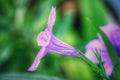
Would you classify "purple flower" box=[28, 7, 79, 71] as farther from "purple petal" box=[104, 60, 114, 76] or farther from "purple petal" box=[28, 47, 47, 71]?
"purple petal" box=[104, 60, 114, 76]

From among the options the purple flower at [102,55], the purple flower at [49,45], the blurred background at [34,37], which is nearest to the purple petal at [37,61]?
the purple flower at [49,45]

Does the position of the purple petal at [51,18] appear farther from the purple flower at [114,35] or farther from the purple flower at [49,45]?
the purple flower at [114,35]

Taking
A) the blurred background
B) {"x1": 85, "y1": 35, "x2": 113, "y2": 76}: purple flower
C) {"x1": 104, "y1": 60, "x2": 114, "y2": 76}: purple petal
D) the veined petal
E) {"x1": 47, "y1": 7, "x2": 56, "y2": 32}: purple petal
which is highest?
{"x1": 47, "y1": 7, "x2": 56, "y2": 32}: purple petal

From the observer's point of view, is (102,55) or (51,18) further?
(102,55)

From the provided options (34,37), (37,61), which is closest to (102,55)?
(37,61)

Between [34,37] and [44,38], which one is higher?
[44,38]

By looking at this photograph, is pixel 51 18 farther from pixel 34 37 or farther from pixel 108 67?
pixel 34 37

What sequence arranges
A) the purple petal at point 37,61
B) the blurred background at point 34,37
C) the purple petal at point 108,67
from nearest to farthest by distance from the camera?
the purple petal at point 37,61 → the purple petal at point 108,67 → the blurred background at point 34,37

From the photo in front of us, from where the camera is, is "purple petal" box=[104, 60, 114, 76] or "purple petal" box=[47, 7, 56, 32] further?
"purple petal" box=[104, 60, 114, 76]

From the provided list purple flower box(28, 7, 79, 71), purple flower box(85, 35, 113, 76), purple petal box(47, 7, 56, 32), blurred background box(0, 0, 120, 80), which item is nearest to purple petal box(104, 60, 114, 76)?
purple flower box(85, 35, 113, 76)

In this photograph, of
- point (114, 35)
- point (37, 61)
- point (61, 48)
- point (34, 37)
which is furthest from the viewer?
point (34, 37)
